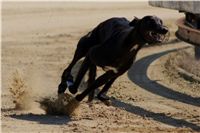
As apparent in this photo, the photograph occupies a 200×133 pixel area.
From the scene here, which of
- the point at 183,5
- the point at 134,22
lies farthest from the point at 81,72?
the point at 183,5

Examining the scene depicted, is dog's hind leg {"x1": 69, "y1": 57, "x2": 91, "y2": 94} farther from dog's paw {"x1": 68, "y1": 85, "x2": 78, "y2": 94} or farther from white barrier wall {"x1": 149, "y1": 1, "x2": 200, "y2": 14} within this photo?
white barrier wall {"x1": 149, "y1": 1, "x2": 200, "y2": 14}

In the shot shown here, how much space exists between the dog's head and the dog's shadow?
4.88 feet

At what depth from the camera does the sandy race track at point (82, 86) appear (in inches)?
300

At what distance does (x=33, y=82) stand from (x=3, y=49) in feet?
18.2

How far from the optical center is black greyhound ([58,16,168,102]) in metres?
7.22

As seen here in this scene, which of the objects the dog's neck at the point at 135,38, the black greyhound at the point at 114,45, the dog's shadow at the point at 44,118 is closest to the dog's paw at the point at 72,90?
the black greyhound at the point at 114,45

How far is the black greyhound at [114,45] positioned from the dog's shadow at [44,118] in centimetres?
40

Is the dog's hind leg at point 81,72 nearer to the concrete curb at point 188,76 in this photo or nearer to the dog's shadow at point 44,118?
the dog's shadow at point 44,118

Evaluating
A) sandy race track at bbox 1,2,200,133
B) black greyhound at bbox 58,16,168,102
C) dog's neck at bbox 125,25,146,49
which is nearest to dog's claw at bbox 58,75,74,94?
black greyhound at bbox 58,16,168,102

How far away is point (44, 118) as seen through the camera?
26.0 feet

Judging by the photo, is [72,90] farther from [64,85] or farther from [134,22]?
[134,22]

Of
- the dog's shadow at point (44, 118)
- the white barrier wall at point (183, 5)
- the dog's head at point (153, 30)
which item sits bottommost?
the dog's shadow at point (44, 118)

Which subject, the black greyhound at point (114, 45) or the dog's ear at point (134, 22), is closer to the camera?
the black greyhound at point (114, 45)

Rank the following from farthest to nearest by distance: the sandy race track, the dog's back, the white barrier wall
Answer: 1. the white barrier wall
2. the dog's back
3. the sandy race track
